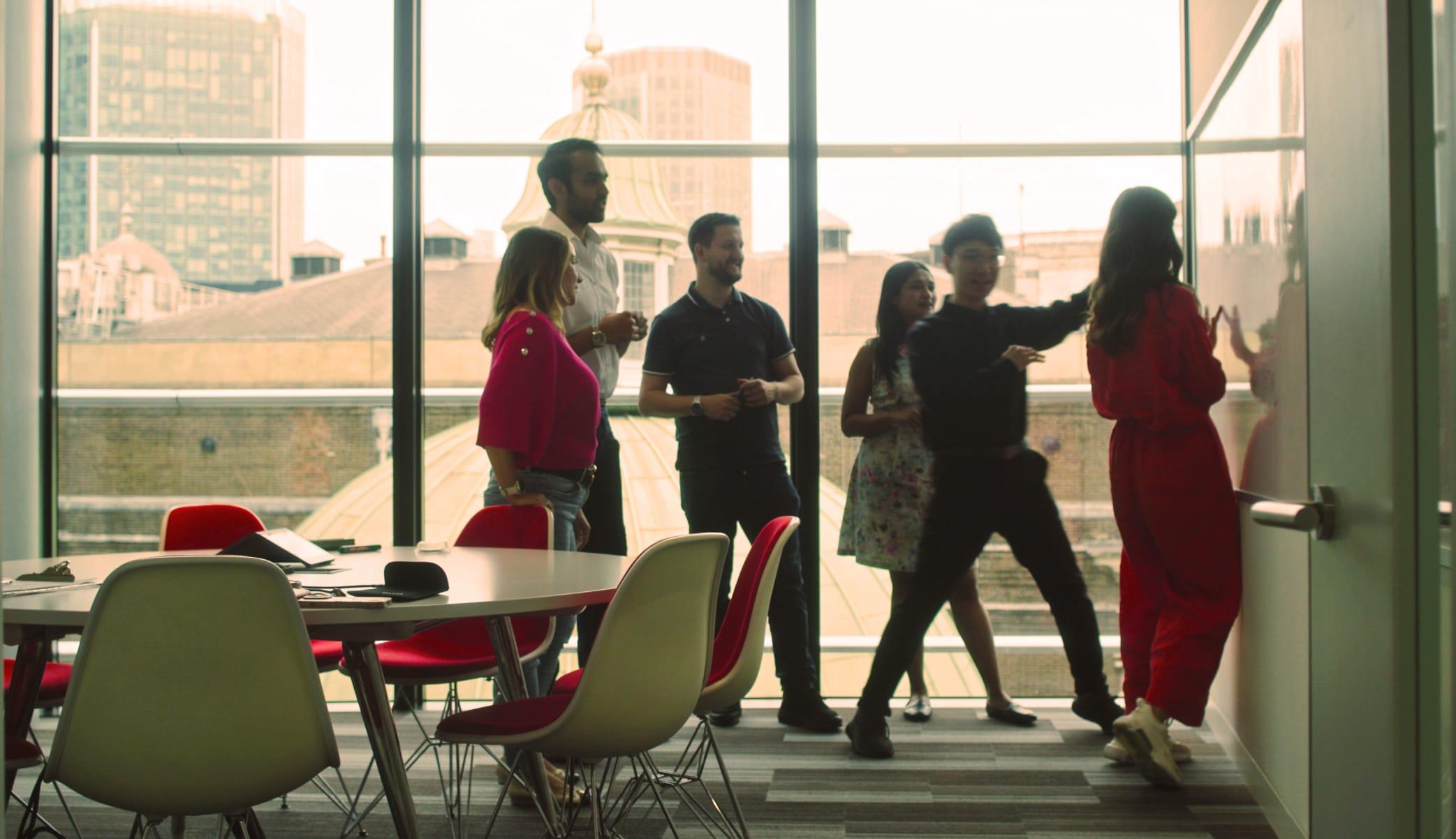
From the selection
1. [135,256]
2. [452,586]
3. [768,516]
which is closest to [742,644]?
[452,586]

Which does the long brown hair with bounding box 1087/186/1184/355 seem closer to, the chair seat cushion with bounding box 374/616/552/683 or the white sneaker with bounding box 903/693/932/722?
the white sneaker with bounding box 903/693/932/722

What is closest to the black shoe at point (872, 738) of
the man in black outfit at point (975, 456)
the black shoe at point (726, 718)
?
the man in black outfit at point (975, 456)

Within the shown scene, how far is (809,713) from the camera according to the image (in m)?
4.23

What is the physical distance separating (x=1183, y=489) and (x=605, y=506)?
1.84 metres

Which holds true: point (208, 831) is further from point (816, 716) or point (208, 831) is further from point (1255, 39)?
point (1255, 39)

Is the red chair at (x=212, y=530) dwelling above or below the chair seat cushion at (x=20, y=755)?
above

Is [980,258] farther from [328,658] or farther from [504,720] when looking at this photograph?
[328,658]

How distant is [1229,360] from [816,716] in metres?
1.89

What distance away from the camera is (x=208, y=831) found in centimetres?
318

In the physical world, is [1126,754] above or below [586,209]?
below

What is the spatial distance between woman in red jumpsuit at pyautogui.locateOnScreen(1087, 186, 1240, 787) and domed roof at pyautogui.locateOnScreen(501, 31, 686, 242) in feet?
6.74

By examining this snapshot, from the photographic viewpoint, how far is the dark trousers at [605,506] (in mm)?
3906

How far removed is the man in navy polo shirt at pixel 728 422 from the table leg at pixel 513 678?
1407mm

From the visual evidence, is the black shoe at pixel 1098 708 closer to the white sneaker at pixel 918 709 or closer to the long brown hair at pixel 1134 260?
the white sneaker at pixel 918 709
